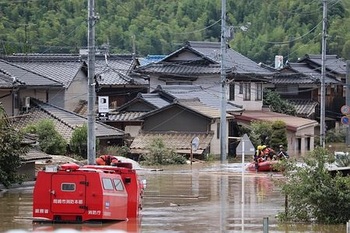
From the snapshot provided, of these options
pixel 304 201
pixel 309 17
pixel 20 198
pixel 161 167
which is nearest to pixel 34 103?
pixel 161 167

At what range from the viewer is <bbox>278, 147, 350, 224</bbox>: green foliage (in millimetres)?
25609

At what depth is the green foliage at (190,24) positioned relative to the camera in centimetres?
8450

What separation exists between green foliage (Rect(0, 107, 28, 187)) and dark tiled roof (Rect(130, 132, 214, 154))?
1484 cm

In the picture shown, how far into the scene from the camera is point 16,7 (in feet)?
265

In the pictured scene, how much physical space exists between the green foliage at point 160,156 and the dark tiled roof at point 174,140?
1002mm

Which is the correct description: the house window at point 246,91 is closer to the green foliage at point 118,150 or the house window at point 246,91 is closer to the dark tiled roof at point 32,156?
the green foliage at point 118,150

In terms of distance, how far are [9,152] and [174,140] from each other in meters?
18.4

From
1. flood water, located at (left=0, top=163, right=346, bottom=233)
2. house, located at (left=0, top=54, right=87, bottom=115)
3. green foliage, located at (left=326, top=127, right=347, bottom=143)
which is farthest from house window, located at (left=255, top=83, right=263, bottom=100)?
flood water, located at (left=0, top=163, right=346, bottom=233)

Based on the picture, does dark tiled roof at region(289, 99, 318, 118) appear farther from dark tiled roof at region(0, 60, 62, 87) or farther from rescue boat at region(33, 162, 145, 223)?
rescue boat at region(33, 162, 145, 223)

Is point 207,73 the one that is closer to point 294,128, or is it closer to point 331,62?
point 294,128

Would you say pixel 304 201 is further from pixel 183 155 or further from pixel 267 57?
pixel 267 57


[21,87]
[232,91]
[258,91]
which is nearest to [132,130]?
[21,87]

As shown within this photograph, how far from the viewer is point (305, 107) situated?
71.6 meters

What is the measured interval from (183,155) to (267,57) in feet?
180
